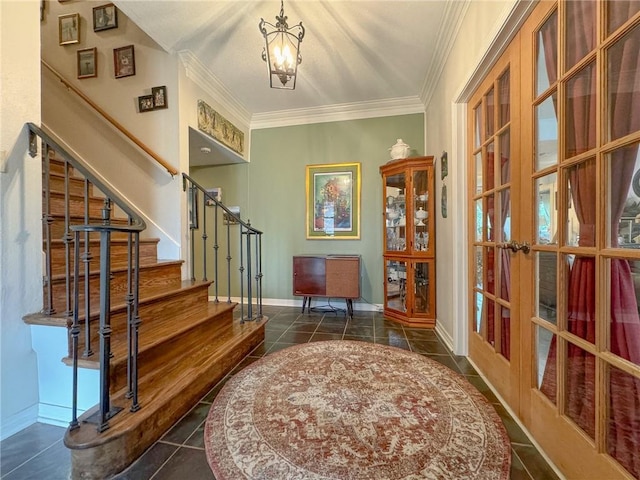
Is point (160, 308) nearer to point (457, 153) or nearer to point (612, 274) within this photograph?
point (612, 274)

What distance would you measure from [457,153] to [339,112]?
193cm

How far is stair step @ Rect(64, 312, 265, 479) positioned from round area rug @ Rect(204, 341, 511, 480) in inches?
6.3

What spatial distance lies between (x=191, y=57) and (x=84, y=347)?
8.41 feet

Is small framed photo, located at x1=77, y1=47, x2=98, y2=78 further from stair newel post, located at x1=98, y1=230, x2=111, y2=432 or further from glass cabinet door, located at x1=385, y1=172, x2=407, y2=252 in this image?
glass cabinet door, located at x1=385, y1=172, x2=407, y2=252

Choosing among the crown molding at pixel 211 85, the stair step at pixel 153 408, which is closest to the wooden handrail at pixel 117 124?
the crown molding at pixel 211 85

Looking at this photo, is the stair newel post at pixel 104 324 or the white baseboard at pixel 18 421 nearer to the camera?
the stair newel post at pixel 104 324

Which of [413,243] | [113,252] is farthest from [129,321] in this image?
[413,243]

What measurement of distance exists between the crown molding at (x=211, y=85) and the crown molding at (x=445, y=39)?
2226 mm

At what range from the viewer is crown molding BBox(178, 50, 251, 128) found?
251cm

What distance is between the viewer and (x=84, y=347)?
4.37 feet

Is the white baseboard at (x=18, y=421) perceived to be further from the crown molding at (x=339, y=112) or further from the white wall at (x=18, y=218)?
the crown molding at (x=339, y=112)

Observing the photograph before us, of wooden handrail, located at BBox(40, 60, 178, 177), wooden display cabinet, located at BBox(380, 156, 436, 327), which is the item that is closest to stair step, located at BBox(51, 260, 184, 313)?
wooden handrail, located at BBox(40, 60, 178, 177)

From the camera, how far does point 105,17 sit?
2514 mm

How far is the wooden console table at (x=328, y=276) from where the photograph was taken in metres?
3.13
